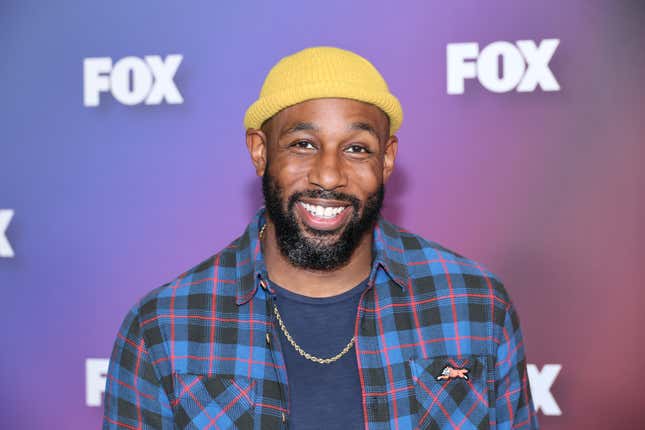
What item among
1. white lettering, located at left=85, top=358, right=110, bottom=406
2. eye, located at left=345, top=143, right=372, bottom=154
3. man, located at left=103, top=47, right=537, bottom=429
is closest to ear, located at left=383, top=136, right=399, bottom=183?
man, located at left=103, top=47, right=537, bottom=429

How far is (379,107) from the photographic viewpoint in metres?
1.45

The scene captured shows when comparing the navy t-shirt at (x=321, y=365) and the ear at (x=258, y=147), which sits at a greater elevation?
the ear at (x=258, y=147)

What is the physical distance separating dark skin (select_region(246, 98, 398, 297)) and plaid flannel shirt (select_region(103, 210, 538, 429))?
77mm

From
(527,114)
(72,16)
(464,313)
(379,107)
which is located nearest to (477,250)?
(527,114)

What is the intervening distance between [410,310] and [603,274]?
0.95m

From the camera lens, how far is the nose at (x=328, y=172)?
53.4 inches

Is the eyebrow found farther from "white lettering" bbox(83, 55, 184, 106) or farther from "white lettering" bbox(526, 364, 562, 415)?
"white lettering" bbox(526, 364, 562, 415)

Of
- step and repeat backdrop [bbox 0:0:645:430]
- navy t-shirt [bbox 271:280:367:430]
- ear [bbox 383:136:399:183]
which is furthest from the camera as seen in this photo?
step and repeat backdrop [bbox 0:0:645:430]

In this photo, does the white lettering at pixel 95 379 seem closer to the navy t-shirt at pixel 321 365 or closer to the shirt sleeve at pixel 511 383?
the navy t-shirt at pixel 321 365

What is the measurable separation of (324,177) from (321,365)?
0.42m

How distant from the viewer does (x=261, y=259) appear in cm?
151

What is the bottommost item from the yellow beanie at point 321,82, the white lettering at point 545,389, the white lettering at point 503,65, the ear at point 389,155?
the white lettering at point 545,389

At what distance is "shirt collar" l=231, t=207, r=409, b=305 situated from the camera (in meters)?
1.47

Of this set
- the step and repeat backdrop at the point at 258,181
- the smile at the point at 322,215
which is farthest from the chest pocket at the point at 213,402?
the step and repeat backdrop at the point at 258,181
